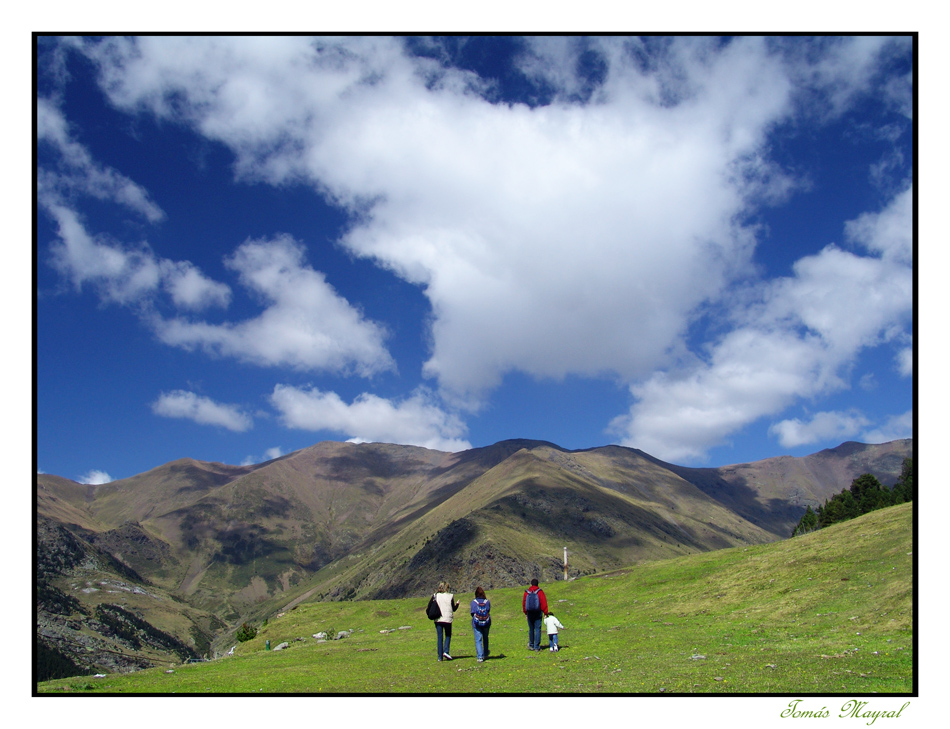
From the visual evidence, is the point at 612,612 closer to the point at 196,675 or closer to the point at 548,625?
the point at 548,625

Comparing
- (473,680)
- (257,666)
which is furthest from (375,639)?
(473,680)

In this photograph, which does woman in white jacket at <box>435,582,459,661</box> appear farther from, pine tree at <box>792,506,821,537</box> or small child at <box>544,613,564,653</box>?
pine tree at <box>792,506,821,537</box>

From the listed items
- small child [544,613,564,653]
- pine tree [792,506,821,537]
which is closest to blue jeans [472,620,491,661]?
small child [544,613,564,653]

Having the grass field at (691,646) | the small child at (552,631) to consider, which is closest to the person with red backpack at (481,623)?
the grass field at (691,646)

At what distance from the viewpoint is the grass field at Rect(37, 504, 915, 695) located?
1694 cm

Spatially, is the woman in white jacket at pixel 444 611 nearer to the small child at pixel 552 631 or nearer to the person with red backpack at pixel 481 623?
the person with red backpack at pixel 481 623

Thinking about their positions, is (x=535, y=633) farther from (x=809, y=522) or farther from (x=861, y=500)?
(x=809, y=522)

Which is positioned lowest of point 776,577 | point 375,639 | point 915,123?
point 375,639

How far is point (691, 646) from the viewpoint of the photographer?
2439 cm

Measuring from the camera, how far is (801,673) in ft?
54.8

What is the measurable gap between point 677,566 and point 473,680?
48.1 meters

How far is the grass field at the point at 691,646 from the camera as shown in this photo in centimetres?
1694

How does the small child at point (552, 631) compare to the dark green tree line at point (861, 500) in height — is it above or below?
above
